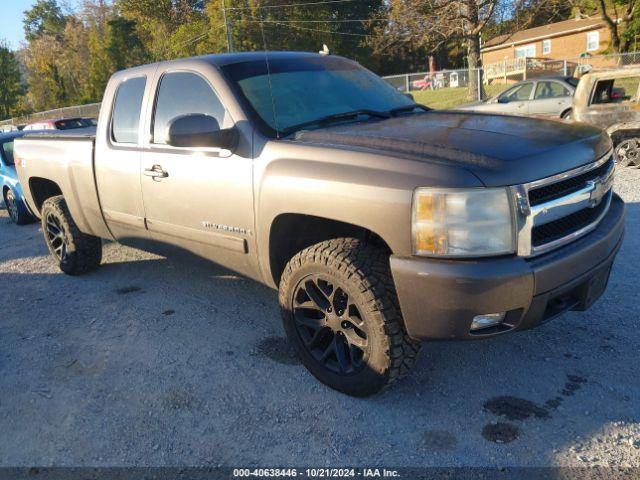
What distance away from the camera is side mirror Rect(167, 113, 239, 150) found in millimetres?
3146

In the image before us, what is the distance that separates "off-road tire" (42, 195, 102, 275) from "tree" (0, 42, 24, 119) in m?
50.5

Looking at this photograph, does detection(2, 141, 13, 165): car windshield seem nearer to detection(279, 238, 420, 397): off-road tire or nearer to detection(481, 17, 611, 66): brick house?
detection(279, 238, 420, 397): off-road tire

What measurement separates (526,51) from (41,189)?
4835 cm

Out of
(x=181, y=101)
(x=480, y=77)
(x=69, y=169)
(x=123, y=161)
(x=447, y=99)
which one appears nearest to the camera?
(x=181, y=101)

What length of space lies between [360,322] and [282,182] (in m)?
0.87

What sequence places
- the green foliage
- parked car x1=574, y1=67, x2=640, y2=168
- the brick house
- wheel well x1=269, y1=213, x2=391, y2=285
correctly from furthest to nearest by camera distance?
the brick house → the green foliage → parked car x1=574, y1=67, x2=640, y2=168 → wheel well x1=269, y1=213, x2=391, y2=285

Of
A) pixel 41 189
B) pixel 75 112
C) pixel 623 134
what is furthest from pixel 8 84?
pixel 623 134

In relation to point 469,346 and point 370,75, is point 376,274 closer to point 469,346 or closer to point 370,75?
point 469,346

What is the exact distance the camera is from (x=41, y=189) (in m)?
5.86

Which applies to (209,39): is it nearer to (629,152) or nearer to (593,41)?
(593,41)

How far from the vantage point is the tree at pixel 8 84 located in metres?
47.4

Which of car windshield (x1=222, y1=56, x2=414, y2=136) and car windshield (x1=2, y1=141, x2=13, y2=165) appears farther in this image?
car windshield (x1=2, y1=141, x2=13, y2=165)

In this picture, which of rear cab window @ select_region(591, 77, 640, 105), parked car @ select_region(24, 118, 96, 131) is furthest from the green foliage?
rear cab window @ select_region(591, 77, 640, 105)

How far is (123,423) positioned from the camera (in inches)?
116
